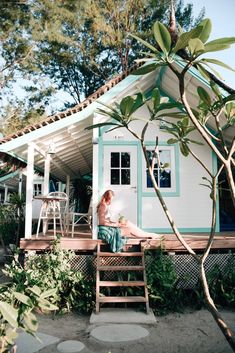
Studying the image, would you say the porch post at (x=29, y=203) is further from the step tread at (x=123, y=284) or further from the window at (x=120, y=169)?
the window at (x=120, y=169)

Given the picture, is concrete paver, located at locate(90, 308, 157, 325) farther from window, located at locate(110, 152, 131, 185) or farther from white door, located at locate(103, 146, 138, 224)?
window, located at locate(110, 152, 131, 185)

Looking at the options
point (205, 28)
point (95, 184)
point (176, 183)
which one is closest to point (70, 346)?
point (95, 184)

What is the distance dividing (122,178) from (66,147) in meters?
1.88

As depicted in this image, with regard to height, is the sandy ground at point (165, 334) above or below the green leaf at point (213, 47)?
below

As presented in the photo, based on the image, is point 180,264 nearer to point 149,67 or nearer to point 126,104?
point 126,104

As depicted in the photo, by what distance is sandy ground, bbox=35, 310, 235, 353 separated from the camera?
4043mm

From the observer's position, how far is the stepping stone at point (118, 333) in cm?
427

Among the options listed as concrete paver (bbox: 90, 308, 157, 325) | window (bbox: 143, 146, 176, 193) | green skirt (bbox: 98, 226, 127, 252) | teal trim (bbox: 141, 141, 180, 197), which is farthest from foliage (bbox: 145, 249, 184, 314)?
window (bbox: 143, 146, 176, 193)

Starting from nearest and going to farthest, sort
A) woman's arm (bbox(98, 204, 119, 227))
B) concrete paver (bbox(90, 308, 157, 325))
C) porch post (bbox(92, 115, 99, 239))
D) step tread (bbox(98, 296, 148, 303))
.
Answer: concrete paver (bbox(90, 308, 157, 325)) < step tread (bbox(98, 296, 148, 303)) < woman's arm (bbox(98, 204, 119, 227)) < porch post (bbox(92, 115, 99, 239))

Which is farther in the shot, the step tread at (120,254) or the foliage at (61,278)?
the step tread at (120,254)

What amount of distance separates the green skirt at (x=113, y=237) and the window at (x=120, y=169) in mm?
1866

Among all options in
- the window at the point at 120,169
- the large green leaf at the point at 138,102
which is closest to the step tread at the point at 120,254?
the window at the point at 120,169

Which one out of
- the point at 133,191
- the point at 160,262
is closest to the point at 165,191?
the point at 133,191

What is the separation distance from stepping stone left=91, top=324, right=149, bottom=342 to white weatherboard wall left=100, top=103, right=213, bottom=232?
10.0ft
